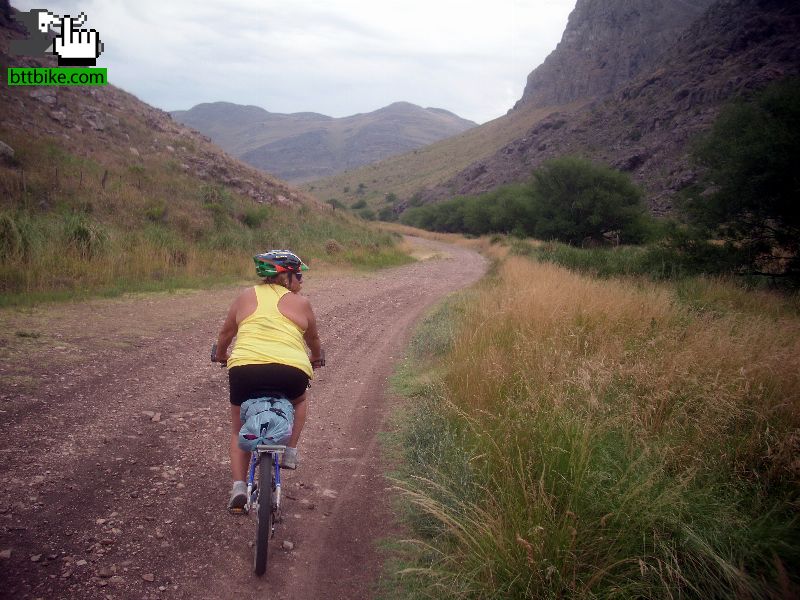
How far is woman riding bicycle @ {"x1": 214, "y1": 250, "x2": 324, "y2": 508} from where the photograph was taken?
3.09 m

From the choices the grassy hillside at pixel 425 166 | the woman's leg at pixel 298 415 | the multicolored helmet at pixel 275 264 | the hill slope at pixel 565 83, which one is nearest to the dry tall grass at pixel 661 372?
the woman's leg at pixel 298 415

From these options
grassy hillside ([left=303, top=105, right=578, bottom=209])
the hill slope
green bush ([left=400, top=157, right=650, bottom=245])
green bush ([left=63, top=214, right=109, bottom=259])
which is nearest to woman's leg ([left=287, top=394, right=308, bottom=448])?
green bush ([left=63, top=214, right=109, bottom=259])

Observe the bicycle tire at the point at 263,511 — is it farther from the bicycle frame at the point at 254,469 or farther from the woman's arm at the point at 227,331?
the woman's arm at the point at 227,331

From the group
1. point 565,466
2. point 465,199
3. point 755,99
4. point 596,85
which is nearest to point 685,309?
point 565,466

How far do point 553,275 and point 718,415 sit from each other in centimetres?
735

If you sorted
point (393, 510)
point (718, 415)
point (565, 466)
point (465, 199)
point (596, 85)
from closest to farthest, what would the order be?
point (565, 466), point (718, 415), point (393, 510), point (465, 199), point (596, 85)

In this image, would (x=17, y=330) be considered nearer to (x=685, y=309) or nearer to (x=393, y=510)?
(x=393, y=510)

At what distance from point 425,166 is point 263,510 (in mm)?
123569

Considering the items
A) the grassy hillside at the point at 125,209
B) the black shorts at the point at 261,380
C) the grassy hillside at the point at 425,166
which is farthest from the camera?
the grassy hillside at the point at 425,166

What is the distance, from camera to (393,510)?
381 cm

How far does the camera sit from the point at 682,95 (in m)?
55.5

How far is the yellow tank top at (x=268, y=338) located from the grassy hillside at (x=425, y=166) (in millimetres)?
97373

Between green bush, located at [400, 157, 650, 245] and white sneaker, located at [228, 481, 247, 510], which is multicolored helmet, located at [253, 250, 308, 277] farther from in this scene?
green bush, located at [400, 157, 650, 245]

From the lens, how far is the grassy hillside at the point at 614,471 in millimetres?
2412
